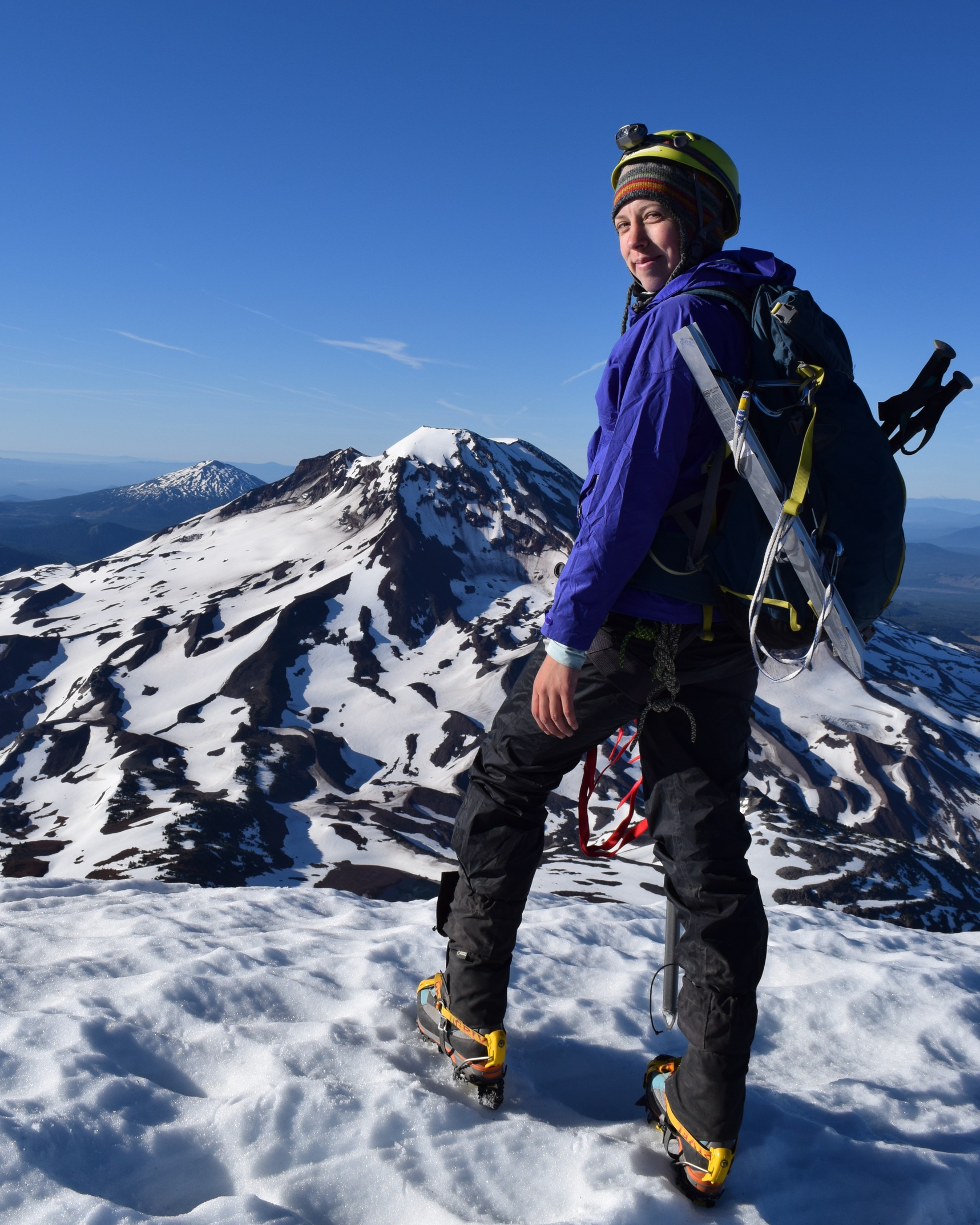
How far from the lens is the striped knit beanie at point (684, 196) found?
3377 mm

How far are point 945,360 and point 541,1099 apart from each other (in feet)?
12.9

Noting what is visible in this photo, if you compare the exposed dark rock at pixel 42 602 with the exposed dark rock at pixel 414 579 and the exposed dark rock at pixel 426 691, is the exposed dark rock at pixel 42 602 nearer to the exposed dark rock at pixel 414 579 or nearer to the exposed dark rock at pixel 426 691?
the exposed dark rock at pixel 414 579

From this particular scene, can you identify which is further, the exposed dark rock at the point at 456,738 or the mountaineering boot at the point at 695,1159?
the exposed dark rock at the point at 456,738

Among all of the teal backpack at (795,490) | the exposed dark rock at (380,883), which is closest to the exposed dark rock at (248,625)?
the exposed dark rock at (380,883)

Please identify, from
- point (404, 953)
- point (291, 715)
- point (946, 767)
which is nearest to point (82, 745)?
point (291, 715)

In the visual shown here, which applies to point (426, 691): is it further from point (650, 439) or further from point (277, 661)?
point (650, 439)

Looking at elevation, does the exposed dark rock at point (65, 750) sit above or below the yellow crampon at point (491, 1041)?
below

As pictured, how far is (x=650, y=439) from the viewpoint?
9.80 feet

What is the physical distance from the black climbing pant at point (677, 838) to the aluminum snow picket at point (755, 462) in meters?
0.56

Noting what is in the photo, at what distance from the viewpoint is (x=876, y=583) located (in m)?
2.95

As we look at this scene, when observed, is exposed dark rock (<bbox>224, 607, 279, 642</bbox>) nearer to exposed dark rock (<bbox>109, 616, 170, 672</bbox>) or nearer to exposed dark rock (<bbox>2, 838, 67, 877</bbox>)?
exposed dark rock (<bbox>109, 616, 170, 672</bbox>)

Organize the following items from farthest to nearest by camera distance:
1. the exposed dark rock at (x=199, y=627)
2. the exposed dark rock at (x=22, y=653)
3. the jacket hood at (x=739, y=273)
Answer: the exposed dark rock at (x=199, y=627) < the exposed dark rock at (x=22, y=653) < the jacket hood at (x=739, y=273)

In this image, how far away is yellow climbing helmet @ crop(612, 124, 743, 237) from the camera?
338 cm

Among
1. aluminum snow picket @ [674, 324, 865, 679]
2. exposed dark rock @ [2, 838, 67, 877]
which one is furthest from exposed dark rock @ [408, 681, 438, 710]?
aluminum snow picket @ [674, 324, 865, 679]
